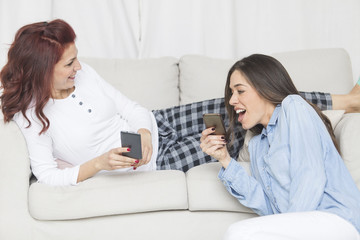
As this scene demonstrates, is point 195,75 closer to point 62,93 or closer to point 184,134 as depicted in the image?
point 184,134

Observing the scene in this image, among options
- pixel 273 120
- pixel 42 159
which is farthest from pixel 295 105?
pixel 42 159

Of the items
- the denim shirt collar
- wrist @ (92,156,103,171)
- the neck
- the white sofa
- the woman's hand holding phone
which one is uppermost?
the neck

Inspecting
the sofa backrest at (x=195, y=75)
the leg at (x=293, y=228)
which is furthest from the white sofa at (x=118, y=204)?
the sofa backrest at (x=195, y=75)

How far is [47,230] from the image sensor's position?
6.47 feet

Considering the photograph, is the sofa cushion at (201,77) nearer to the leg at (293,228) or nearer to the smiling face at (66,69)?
the smiling face at (66,69)

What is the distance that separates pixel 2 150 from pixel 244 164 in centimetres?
102

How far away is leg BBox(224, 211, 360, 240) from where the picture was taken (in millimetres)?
1322

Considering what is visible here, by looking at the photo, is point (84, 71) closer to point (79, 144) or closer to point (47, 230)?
point (79, 144)

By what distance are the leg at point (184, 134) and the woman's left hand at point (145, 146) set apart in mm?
194

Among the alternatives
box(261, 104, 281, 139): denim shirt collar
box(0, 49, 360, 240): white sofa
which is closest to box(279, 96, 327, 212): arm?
box(261, 104, 281, 139): denim shirt collar

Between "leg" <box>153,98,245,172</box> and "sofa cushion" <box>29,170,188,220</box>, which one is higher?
"leg" <box>153,98,245,172</box>

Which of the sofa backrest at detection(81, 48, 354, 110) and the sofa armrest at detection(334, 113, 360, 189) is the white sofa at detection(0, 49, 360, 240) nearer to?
the sofa armrest at detection(334, 113, 360, 189)

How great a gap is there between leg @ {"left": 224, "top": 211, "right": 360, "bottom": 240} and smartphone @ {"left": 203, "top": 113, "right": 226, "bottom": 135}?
494mm

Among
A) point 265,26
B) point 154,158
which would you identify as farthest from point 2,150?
point 265,26
